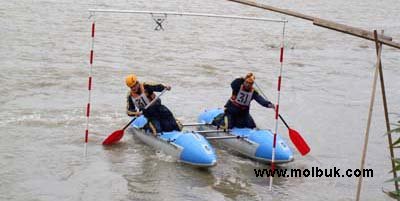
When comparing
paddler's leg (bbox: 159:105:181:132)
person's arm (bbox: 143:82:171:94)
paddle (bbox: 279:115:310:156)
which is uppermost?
person's arm (bbox: 143:82:171:94)

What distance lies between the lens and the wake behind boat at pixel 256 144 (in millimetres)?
9219

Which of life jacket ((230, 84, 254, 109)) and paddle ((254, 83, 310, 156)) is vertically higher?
life jacket ((230, 84, 254, 109))

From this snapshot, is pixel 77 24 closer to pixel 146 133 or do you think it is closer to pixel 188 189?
pixel 146 133

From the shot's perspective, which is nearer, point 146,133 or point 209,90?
point 146,133

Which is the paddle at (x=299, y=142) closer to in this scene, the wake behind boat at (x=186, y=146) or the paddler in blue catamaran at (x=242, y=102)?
the paddler in blue catamaran at (x=242, y=102)

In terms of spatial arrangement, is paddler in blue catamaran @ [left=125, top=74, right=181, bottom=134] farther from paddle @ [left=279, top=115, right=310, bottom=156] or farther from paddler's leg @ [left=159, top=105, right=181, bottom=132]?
paddle @ [left=279, top=115, right=310, bottom=156]

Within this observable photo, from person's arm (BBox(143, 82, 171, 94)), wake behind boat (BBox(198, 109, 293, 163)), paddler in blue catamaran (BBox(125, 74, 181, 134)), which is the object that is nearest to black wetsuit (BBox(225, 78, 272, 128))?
wake behind boat (BBox(198, 109, 293, 163))

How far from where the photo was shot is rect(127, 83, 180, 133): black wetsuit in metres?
9.68

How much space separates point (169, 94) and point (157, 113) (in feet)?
13.8

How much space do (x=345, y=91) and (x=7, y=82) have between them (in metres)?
7.13

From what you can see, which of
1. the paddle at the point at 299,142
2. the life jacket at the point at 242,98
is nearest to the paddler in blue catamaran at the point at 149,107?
the life jacket at the point at 242,98

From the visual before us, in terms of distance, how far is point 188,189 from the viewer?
28.4ft

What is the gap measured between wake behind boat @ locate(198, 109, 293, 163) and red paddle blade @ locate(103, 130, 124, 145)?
1.23 m

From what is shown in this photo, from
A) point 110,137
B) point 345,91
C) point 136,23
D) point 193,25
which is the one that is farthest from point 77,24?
point 110,137
